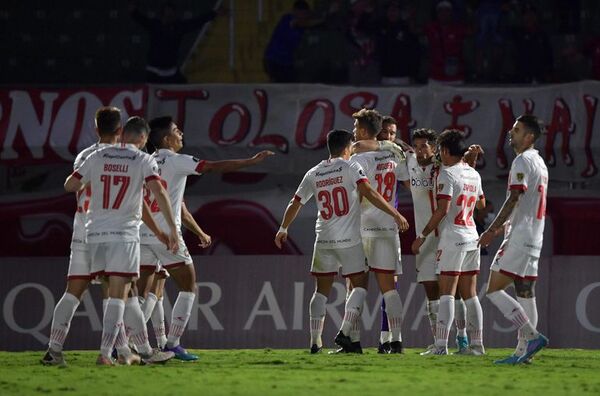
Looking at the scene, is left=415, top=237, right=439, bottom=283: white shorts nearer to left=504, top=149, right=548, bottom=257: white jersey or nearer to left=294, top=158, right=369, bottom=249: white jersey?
left=294, top=158, right=369, bottom=249: white jersey

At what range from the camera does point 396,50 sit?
18969mm

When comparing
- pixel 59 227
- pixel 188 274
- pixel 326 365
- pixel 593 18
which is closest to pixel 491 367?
pixel 326 365

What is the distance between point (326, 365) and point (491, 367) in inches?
49.2

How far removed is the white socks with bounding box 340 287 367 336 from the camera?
12.1 meters

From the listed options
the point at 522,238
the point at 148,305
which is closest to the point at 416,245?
the point at 522,238

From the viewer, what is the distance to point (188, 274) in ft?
37.2

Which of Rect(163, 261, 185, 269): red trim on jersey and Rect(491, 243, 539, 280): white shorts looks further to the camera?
Rect(163, 261, 185, 269): red trim on jersey

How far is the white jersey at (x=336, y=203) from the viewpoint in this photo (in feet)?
39.6

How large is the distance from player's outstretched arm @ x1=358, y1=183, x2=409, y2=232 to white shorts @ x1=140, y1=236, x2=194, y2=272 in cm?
162

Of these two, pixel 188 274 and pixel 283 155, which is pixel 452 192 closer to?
pixel 188 274

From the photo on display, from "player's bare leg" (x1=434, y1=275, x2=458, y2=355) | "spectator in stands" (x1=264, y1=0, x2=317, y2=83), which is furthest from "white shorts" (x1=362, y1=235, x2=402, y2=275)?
"spectator in stands" (x1=264, y1=0, x2=317, y2=83)

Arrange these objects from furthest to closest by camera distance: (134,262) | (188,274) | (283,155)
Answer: (283,155), (188,274), (134,262)

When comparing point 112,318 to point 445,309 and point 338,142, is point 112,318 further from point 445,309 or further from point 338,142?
point 445,309

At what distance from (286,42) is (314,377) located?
1023 centimetres
